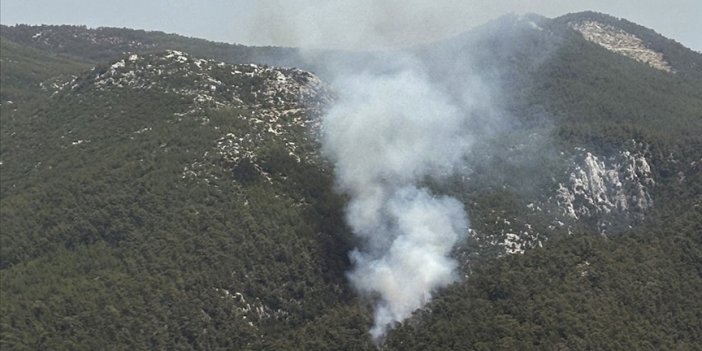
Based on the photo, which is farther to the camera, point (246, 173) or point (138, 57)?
point (138, 57)

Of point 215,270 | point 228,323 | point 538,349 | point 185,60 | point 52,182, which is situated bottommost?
point 538,349

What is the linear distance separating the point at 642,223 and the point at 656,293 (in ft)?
132

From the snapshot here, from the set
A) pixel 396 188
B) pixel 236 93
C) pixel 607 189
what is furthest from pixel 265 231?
pixel 607 189

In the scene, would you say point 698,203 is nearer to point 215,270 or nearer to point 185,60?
point 215,270

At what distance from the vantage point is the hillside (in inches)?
4043

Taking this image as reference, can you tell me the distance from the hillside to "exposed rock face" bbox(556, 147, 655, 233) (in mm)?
419

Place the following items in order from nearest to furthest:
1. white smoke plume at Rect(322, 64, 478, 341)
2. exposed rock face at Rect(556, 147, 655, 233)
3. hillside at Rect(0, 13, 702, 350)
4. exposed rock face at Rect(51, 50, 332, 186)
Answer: hillside at Rect(0, 13, 702, 350), white smoke plume at Rect(322, 64, 478, 341), exposed rock face at Rect(51, 50, 332, 186), exposed rock face at Rect(556, 147, 655, 233)

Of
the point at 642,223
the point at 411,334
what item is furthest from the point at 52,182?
the point at 642,223

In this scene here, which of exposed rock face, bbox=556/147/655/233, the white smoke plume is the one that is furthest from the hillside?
the white smoke plume

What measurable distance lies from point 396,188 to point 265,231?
25.8 metres

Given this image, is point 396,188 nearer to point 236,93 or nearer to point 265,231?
point 265,231

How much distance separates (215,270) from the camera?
112188 millimetres

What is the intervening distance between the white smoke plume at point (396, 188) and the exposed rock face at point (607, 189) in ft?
72.6

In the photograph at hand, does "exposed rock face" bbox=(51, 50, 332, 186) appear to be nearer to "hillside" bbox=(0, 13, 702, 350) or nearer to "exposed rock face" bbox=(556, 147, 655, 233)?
"hillside" bbox=(0, 13, 702, 350)
